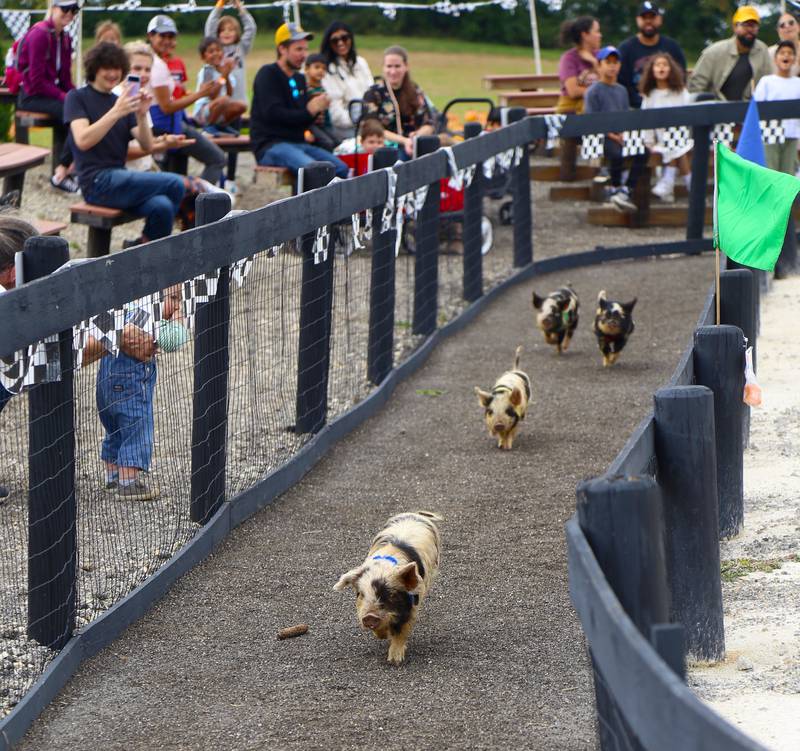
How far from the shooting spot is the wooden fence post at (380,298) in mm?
9336

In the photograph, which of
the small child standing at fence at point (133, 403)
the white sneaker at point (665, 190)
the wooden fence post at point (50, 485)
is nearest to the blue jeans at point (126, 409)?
the small child standing at fence at point (133, 403)

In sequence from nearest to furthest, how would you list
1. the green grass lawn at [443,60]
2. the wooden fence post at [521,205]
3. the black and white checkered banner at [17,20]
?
1. the wooden fence post at [521,205]
2. the black and white checkered banner at [17,20]
3. the green grass lawn at [443,60]

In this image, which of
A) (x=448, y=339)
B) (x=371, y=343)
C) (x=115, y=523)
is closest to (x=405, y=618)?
(x=115, y=523)

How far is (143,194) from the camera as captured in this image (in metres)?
10.5

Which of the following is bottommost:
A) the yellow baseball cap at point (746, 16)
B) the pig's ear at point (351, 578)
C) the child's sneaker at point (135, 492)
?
the child's sneaker at point (135, 492)

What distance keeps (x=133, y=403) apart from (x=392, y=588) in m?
2.27

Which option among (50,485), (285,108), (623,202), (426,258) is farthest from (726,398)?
(623,202)

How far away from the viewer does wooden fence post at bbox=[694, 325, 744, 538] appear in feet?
18.4

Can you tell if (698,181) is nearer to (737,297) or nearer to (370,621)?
(737,297)

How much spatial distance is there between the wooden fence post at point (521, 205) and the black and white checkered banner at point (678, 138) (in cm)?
168

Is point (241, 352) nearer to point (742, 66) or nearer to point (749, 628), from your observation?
point (749, 628)

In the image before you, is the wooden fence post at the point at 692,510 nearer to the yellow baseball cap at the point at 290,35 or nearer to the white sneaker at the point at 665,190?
A: the yellow baseball cap at the point at 290,35

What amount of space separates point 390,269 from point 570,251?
6.05m

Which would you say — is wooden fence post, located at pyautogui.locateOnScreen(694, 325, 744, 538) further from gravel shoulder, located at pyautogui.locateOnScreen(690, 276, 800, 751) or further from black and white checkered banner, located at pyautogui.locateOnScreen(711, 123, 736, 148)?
black and white checkered banner, located at pyautogui.locateOnScreen(711, 123, 736, 148)
